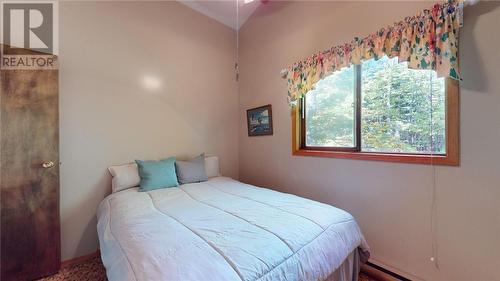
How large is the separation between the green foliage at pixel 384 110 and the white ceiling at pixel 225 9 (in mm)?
1662

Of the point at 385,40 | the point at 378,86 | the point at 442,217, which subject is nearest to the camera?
the point at 442,217

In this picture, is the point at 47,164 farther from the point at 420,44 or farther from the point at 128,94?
the point at 420,44

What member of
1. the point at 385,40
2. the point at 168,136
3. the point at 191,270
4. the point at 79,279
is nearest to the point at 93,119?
the point at 168,136

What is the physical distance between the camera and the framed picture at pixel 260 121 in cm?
289

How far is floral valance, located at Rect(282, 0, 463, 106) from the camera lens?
141 centimetres

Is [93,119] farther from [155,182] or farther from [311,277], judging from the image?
[311,277]

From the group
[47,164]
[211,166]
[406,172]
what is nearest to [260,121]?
[211,166]

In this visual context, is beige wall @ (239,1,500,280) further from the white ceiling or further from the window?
the white ceiling

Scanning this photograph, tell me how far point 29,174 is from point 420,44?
126 inches

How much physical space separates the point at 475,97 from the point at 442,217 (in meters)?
0.86

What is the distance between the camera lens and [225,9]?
310 centimetres

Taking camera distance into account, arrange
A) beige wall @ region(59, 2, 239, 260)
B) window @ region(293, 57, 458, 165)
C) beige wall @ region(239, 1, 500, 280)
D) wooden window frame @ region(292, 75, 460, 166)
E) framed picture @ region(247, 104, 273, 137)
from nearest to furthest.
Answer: beige wall @ region(239, 1, 500, 280) < wooden window frame @ region(292, 75, 460, 166) < window @ region(293, 57, 458, 165) < beige wall @ region(59, 2, 239, 260) < framed picture @ region(247, 104, 273, 137)

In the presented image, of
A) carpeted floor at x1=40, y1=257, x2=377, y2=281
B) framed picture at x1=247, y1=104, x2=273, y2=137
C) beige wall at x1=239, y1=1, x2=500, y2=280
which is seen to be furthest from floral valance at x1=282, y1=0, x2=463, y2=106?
carpeted floor at x1=40, y1=257, x2=377, y2=281

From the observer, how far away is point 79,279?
1.85 meters
